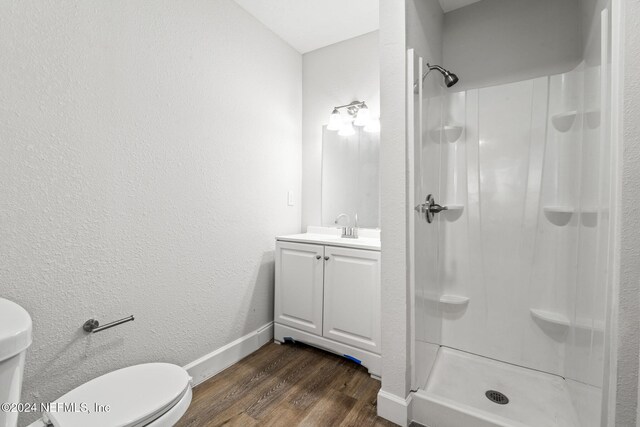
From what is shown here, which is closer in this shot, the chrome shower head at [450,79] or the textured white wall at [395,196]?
the textured white wall at [395,196]

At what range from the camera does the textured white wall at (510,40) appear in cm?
167

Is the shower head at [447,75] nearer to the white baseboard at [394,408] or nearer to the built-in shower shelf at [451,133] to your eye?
the built-in shower shelf at [451,133]

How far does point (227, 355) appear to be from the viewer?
188 cm

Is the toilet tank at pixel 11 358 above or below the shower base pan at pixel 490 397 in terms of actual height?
above

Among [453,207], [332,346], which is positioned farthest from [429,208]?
[332,346]

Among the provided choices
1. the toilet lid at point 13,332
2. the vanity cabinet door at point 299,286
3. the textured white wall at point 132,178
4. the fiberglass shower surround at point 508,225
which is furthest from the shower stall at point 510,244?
the toilet lid at point 13,332

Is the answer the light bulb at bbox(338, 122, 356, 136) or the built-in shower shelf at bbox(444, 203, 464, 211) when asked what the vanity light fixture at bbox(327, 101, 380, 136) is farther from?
the built-in shower shelf at bbox(444, 203, 464, 211)

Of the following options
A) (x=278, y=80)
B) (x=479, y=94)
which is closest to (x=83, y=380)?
(x=278, y=80)

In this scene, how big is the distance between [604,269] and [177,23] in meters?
2.33

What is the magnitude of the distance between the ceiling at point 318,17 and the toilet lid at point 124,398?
2279 mm

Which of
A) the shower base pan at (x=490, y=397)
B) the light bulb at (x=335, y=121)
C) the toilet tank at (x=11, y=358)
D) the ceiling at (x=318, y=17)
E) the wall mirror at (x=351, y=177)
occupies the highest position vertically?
the ceiling at (x=318, y=17)

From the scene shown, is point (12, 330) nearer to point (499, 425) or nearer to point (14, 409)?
point (14, 409)

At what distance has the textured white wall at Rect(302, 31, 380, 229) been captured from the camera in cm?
225

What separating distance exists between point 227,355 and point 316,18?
2.51 meters
